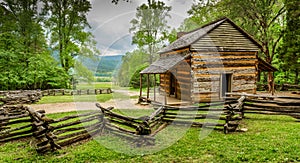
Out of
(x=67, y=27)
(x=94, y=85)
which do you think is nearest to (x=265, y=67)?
(x=94, y=85)

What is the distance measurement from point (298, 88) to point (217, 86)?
405 inches

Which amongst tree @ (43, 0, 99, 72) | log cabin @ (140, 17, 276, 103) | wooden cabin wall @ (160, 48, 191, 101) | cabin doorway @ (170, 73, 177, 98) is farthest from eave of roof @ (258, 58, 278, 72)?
tree @ (43, 0, 99, 72)

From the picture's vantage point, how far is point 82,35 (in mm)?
26562

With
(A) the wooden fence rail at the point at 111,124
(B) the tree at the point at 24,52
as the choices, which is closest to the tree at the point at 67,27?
(B) the tree at the point at 24,52

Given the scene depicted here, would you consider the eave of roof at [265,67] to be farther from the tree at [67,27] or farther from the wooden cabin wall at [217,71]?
the tree at [67,27]

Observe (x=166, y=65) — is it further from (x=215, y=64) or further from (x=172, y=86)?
(x=172, y=86)

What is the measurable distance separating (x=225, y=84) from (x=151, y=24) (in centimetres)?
1748

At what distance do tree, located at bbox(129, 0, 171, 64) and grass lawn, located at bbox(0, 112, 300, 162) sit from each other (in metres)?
20.8

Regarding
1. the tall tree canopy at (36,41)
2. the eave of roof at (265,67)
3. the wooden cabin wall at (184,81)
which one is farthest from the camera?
the tall tree canopy at (36,41)

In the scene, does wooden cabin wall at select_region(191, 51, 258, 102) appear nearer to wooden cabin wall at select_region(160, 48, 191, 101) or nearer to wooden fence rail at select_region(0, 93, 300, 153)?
wooden cabin wall at select_region(160, 48, 191, 101)

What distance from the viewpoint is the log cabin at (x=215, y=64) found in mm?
12531

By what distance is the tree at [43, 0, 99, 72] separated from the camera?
2544 cm

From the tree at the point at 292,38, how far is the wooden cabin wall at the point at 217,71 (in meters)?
5.64

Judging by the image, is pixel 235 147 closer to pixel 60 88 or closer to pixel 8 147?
pixel 8 147
